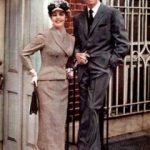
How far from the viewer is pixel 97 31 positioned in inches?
247

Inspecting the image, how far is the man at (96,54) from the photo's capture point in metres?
6.23

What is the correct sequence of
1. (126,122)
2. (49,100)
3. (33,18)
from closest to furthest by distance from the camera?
(49,100) < (33,18) < (126,122)

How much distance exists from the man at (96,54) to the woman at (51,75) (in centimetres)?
31

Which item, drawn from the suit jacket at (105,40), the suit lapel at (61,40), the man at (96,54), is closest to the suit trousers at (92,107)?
the man at (96,54)

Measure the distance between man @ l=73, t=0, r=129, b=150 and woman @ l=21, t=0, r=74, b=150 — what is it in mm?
307

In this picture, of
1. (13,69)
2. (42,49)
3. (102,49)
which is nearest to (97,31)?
(102,49)

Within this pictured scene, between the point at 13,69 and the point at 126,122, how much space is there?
7.94 feet

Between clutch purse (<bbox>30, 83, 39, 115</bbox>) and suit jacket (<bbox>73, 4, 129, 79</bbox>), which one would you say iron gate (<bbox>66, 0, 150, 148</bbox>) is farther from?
clutch purse (<bbox>30, 83, 39, 115</bbox>)

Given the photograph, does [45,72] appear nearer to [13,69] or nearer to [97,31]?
[97,31]

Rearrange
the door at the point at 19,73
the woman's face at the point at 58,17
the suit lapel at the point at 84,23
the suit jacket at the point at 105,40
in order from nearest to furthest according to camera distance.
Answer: the woman's face at the point at 58,17
the suit jacket at the point at 105,40
the suit lapel at the point at 84,23
the door at the point at 19,73

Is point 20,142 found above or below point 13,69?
below

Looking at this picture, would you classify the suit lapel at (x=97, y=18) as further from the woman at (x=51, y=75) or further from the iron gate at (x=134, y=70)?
the iron gate at (x=134, y=70)

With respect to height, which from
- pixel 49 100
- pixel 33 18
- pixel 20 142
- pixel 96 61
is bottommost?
pixel 20 142

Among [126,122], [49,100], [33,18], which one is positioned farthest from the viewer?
[126,122]
